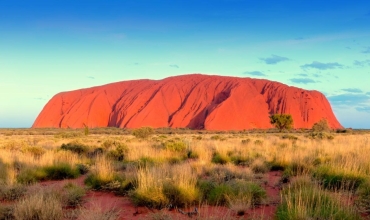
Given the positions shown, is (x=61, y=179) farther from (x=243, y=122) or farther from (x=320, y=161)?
(x=243, y=122)

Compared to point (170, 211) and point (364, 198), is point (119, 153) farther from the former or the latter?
point (364, 198)

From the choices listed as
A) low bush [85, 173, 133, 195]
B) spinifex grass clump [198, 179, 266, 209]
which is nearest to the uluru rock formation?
low bush [85, 173, 133, 195]

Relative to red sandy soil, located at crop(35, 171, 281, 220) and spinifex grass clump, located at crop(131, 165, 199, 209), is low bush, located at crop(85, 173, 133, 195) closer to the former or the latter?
red sandy soil, located at crop(35, 171, 281, 220)

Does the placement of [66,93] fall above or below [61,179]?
above

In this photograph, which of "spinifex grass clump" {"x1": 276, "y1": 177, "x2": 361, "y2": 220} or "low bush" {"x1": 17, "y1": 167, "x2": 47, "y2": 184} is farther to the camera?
"low bush" {"x1": 17, "y1": 167, "x2": 47, "y2": 184}

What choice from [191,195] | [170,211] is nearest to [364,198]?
[191,195]

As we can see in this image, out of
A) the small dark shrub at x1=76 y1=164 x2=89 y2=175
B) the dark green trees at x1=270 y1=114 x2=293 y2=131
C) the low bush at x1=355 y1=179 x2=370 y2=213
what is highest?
the dark green trees at x1=270 y1=114 x2=293 y2=131

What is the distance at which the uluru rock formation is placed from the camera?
83.0 metres

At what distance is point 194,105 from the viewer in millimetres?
87938

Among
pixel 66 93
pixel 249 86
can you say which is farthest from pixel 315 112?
pixel 66 93

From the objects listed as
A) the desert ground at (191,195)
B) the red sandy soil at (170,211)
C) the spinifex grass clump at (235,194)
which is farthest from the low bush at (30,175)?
the spinifex grass clump at (235,194)

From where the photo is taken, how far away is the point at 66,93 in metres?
113

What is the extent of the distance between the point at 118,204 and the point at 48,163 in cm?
514

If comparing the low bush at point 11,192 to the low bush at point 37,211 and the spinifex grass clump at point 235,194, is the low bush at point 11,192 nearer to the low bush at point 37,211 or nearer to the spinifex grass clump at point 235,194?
the low bush at point 37,211
